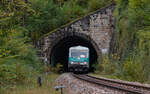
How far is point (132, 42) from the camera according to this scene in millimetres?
20016

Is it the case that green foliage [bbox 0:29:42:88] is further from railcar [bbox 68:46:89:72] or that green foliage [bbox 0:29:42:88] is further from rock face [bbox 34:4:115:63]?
rock face [bbox 34:4:115:63]

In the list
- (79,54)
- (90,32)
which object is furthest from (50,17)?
(79,54)

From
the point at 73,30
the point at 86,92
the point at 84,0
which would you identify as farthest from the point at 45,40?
the point at 86,92

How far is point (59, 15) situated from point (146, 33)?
1468cm

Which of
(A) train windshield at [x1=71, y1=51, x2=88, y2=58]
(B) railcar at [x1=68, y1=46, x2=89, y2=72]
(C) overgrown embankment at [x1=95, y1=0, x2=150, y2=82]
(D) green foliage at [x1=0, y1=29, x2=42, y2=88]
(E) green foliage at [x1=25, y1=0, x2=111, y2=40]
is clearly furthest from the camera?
(E) green foliage at [x1=25, y1=0, x2=111, y2=40]

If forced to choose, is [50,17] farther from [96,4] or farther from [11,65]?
[11,65]

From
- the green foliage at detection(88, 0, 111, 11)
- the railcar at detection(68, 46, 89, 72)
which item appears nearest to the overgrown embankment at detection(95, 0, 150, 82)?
the railcar at detection(68, 46, 89, 72)

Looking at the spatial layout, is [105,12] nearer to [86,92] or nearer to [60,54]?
[60,54]

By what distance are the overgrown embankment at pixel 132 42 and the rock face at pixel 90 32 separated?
117 centimetres

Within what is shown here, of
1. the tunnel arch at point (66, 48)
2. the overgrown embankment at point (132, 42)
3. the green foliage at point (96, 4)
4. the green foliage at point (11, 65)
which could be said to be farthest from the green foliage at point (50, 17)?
the green foliage at point (11, 65)

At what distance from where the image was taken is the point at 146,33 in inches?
590

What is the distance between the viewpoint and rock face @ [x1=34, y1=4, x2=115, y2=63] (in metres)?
26.7

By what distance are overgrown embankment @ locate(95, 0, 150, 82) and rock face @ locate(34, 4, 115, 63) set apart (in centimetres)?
117

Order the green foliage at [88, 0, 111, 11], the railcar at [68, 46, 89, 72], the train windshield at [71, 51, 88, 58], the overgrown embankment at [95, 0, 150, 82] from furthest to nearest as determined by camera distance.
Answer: the green foliage at [88, 0, 111, 11]
the train windshield at [71, 51, 88, 58]
the railcar at [68, 46, 89, 72]
the overgrown embankment at [95, 0, 150, 82]
